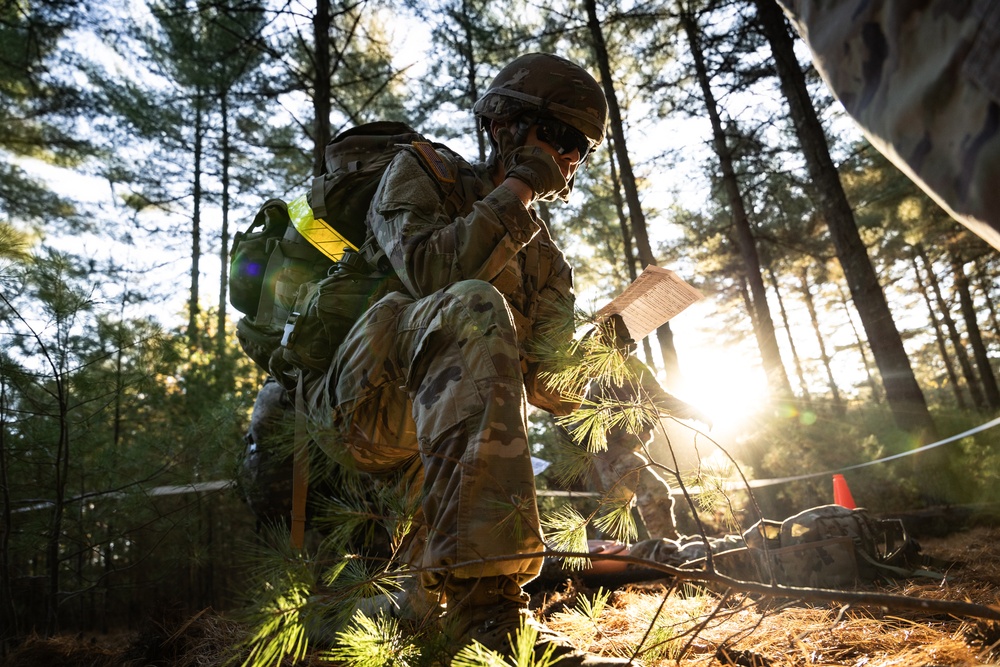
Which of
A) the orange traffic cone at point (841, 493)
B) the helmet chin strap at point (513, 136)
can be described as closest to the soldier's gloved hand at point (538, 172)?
the helmet chin strap at point (513, 136)

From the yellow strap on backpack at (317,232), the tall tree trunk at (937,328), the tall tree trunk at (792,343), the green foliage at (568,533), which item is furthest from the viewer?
the tall tree trunk at (792,343)

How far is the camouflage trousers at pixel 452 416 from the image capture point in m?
1.21

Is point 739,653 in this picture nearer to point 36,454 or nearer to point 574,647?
point 574,647

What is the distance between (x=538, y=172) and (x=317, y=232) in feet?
2.91

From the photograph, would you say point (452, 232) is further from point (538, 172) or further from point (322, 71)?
point (322, 71)

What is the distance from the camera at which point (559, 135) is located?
2285 millimetres

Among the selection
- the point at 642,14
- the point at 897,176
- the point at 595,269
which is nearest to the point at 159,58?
the point at 642,14

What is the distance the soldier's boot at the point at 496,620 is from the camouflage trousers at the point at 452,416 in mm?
43

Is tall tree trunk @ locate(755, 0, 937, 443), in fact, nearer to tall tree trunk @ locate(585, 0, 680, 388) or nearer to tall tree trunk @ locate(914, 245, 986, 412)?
tall tree trunk @ locate(585, 0, 680, 388)

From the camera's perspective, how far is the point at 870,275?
629 cm

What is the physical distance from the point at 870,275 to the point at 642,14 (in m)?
4.08

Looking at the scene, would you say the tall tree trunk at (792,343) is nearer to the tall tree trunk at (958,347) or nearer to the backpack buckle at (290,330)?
the tall tree trunk at (958,347)

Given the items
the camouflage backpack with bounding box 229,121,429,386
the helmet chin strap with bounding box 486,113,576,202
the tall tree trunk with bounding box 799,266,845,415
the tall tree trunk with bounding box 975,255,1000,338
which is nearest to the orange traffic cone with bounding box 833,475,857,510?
the helmet chin strap with bounding box 486,113,576,202

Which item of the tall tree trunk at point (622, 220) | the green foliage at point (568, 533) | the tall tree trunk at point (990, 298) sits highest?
the tall tree trunk at point (622, 220)
